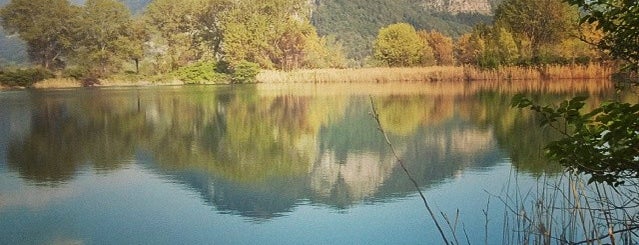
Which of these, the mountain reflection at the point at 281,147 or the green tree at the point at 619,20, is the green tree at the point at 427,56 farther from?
the green tree at the point at 619,20

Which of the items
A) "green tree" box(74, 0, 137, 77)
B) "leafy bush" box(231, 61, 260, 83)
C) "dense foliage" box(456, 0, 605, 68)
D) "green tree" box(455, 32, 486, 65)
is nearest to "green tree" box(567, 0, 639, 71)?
"dense foliage" box(456, 0, 605, 68)

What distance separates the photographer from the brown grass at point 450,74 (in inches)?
787

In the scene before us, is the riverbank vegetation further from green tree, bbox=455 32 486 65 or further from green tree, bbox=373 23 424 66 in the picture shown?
green tree, bbox=455 32 486 65

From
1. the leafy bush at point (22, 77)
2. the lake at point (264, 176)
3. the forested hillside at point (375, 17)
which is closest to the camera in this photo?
the lake at point (264, 176)

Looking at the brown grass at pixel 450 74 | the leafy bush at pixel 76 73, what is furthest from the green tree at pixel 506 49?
the leafy bush at pixel 76 73

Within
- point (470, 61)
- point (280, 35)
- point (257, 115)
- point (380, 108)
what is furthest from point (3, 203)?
point (280, 35)

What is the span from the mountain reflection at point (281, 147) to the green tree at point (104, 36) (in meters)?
17.4

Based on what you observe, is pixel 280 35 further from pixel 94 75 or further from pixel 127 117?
pixel 127 117

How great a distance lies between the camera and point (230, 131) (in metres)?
8.44

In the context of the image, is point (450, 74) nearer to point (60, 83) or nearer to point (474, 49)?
point (474, 49)

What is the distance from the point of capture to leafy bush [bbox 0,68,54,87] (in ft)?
80.4

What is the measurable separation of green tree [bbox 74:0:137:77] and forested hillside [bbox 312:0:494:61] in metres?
20.7

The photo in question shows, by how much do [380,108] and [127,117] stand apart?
4139 millimetres

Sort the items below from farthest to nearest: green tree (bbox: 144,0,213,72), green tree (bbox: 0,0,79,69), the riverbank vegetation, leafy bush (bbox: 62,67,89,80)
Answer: green tree (bbox: 144,0,213,72) → green tree (bbox: 0,0,79,69) → the riverbank vegetation → leafy bush (bbox: 62,67,89,80)
